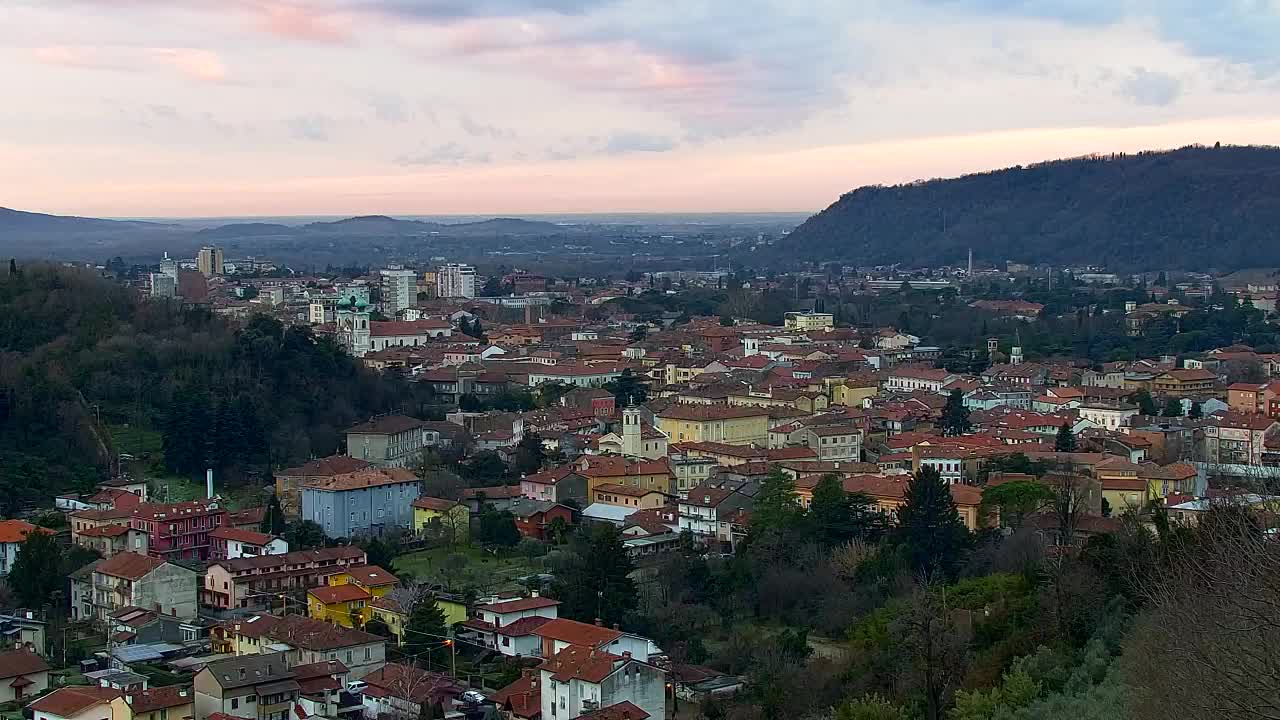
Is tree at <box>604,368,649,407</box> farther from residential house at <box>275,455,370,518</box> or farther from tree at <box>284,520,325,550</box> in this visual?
tree at <box>284,520,325,550</box>

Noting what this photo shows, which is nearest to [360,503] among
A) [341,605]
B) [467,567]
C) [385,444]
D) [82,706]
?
[467,567]

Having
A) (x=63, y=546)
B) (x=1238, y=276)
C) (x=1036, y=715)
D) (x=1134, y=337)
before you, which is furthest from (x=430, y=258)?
(x=1036, y=715)

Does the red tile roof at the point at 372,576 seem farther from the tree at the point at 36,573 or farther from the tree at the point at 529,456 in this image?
the tree at the point at 529,456

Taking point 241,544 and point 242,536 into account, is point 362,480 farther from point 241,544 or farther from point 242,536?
point 241,544

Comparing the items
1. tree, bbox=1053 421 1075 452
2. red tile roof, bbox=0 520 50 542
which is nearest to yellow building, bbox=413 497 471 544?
red tile roof, bbox=0 520 50 542

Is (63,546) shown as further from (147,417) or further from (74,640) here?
(147,417)

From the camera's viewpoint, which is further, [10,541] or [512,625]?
[10,541]
